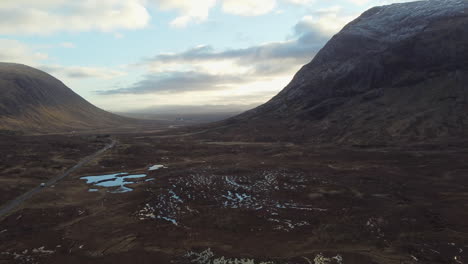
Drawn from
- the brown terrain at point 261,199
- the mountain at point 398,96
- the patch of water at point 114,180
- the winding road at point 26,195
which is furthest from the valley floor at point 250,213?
the mountain at point 398,96

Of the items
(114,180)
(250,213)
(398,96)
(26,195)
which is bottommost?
(114,180)

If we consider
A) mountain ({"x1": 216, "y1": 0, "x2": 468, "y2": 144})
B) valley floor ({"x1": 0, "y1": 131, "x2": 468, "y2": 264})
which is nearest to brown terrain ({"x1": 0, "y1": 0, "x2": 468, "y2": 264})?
valley floor ({"x1": 0, "y1": 131, "x2": 468, "y2": 264})

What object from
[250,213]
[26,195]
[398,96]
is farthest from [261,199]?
[398,96]

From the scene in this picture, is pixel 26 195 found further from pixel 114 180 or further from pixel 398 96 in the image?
pixel 398 96

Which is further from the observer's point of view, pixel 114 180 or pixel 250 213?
pixel 114 180

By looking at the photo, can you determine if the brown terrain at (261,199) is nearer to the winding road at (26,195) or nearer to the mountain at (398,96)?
the winding road at (26,195)

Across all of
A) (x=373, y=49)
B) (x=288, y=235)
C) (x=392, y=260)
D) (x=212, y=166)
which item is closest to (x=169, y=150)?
(x=212, y=166)

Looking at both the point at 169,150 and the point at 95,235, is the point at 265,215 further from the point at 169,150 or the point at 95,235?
Result: the point at 169,150
